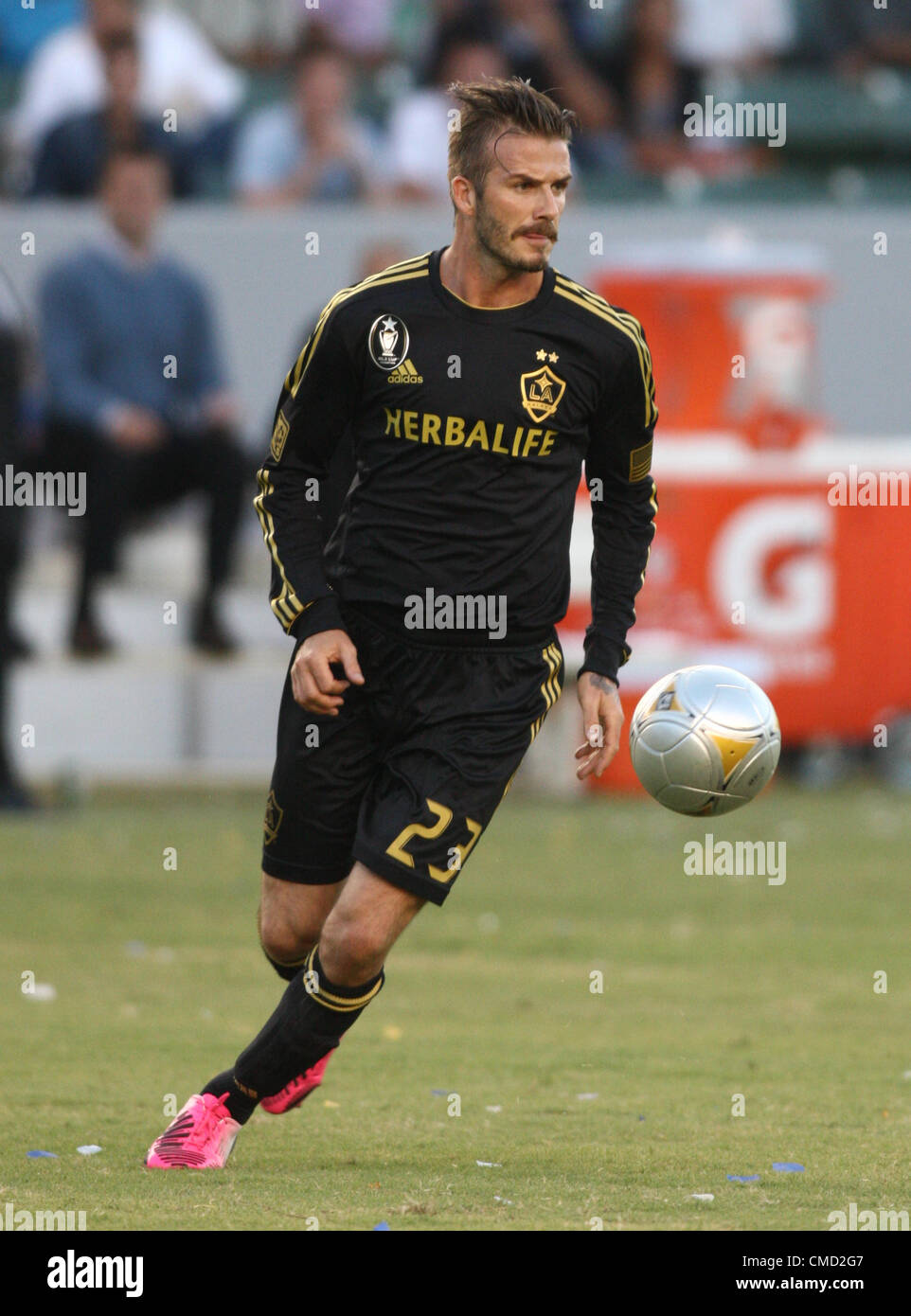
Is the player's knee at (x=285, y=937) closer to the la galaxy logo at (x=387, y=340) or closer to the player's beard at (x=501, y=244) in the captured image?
the la galaxy logo at (x=387, y=340)

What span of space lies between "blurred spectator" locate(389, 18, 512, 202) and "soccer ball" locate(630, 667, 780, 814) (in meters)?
10.6

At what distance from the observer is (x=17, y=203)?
15.2m

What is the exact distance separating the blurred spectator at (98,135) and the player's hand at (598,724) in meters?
9.92

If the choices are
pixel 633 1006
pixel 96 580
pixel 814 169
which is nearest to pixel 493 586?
pixel 633 1006

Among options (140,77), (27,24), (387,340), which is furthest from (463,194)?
(27,24)

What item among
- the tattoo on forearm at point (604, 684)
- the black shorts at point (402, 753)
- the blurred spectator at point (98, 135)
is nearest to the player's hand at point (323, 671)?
the black shorts at point (402, 753)

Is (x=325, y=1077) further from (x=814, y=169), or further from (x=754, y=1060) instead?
(x=814, y=169)

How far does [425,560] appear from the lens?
5.66 metres

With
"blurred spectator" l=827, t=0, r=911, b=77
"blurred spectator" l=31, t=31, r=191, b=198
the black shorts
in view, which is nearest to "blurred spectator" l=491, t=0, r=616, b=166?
"blurred spectator" l=827, t=0, r=911, b=77

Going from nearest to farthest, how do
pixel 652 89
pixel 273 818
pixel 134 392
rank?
pixel 273 818 < pixel 134 392 < pixel 652 89

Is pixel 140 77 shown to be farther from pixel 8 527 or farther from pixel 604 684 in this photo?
pixel 604 684

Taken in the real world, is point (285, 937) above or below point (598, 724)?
below

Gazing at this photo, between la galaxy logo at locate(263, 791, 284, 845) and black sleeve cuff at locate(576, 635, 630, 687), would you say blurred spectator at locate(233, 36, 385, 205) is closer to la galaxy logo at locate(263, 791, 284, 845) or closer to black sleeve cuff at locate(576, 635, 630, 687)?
black sleeve cuff at locate(576, 635, 630, 687)

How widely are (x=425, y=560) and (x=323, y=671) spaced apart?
16.1 inches
